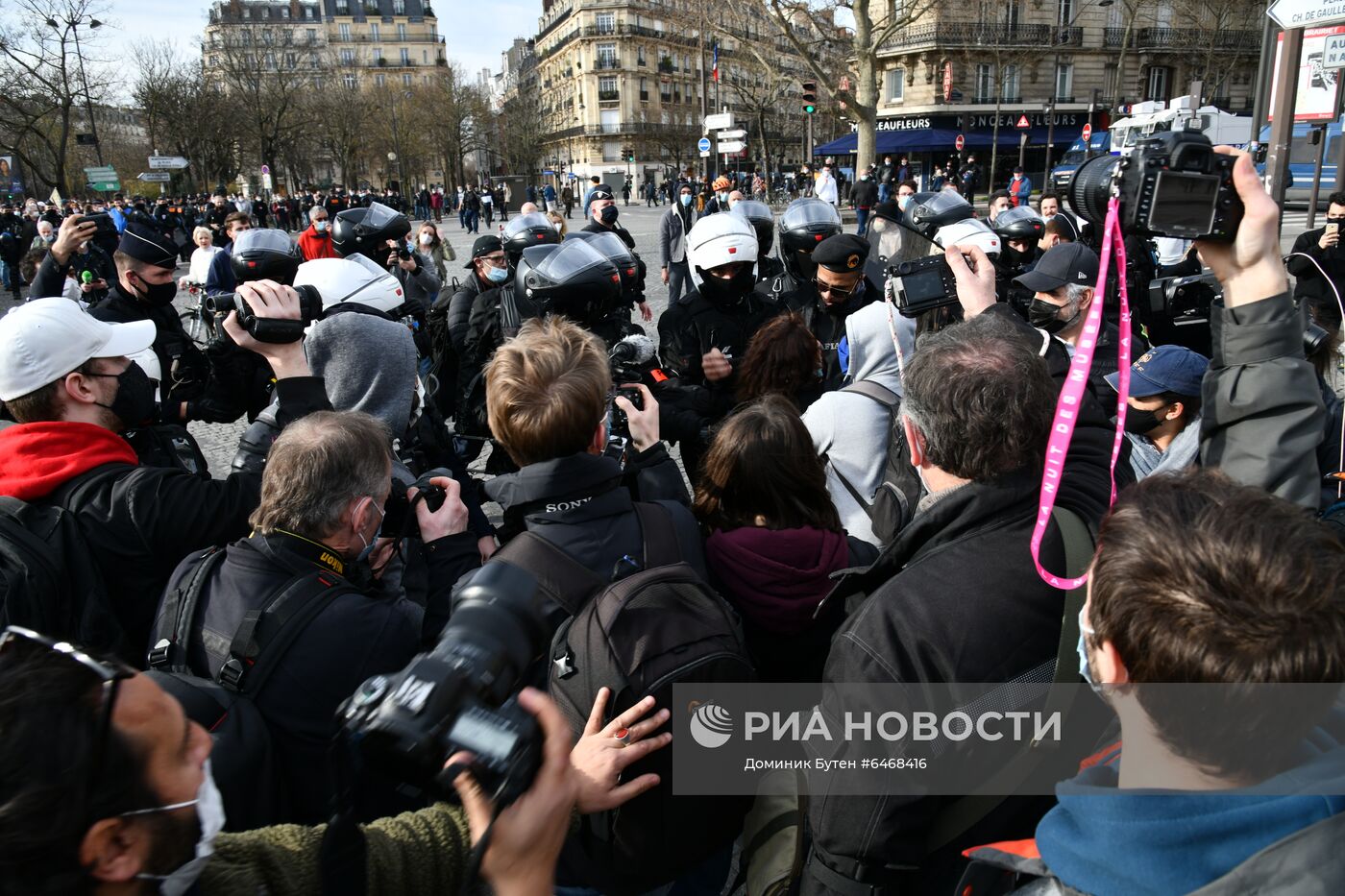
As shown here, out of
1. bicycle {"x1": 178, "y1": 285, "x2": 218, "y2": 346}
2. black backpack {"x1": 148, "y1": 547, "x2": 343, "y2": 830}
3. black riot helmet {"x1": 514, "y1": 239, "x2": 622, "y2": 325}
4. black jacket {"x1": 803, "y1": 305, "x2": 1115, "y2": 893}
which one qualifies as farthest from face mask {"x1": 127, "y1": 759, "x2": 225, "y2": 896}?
bicycle {"x1": 178, "y1": 285, "x2": 218, "y2": 346}

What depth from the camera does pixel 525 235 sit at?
539cm

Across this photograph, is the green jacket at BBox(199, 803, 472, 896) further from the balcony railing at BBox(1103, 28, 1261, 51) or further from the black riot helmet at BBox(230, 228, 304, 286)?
the balcony railing at BBox(1103, 28, 1261, 51)

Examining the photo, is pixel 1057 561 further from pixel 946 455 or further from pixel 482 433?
pixel 482 433

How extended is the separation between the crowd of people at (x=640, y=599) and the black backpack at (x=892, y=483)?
0.05 feet

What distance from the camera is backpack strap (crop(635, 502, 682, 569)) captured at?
184cm

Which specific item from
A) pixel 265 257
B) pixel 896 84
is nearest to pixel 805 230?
pixel 265 257

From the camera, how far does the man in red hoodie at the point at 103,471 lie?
2.08 m

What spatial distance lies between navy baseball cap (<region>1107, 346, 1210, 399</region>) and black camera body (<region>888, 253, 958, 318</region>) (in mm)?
768

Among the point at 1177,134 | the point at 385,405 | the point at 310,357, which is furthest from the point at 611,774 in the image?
the point at 310,357

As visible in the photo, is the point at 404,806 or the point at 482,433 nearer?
the point at 404,806

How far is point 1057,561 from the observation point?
59.4 inches

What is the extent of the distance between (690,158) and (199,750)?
236 ft

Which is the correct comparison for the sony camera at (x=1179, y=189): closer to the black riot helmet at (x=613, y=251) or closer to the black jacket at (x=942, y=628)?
the black jacket at (x=942, y=628)

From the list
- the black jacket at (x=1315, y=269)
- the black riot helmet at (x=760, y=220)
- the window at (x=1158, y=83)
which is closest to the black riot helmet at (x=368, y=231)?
the black riot helmet at (x=760, y=220)
